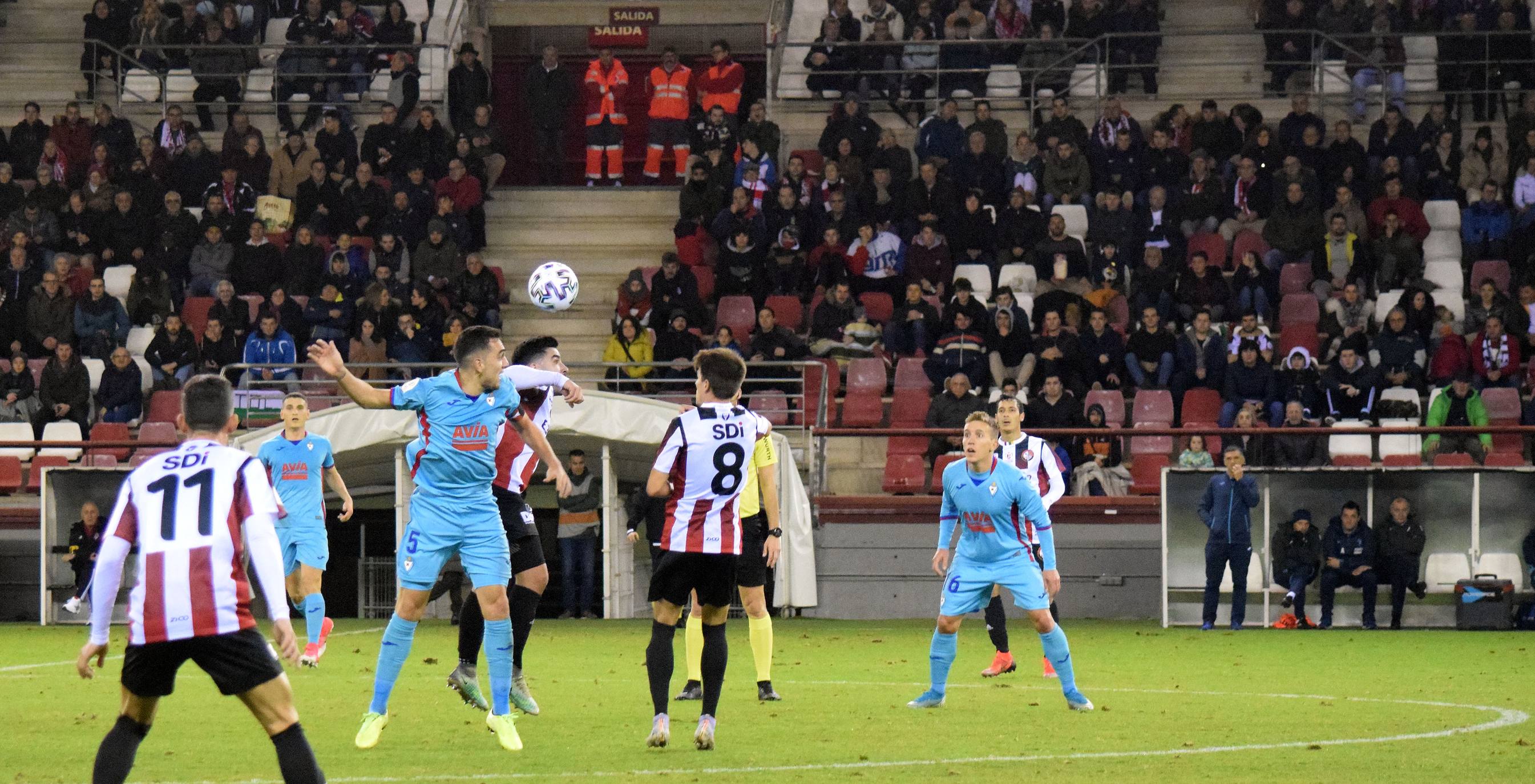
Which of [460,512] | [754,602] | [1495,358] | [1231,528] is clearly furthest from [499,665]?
[1495,358]

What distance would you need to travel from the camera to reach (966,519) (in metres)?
11.2

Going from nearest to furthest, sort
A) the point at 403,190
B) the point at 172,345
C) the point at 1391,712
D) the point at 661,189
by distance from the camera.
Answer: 1. the point at 1391,712
2. the point at 172,345
3. the point at 403,190
4. the point at 661,189

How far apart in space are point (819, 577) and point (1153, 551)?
3674mm

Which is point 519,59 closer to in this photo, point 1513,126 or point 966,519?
point 1513,126

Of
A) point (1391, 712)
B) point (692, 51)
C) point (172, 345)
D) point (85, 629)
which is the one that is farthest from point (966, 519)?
point (692, 51)

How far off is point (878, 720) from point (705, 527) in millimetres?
2206

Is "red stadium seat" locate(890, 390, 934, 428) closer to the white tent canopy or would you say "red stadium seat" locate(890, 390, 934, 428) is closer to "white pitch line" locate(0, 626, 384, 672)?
the white tent canopy

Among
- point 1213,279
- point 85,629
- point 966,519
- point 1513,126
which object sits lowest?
point 85,629

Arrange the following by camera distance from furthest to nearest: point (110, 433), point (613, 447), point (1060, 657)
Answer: point (110, 433), point (613, 447), point (1060, 657)

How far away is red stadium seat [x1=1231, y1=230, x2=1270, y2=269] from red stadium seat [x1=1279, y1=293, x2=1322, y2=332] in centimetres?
76

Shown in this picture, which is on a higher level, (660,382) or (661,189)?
(661,189)

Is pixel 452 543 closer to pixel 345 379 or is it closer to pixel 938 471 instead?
pixel 345 379

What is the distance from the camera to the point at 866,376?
22750 millimetres

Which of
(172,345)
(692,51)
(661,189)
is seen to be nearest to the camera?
(172,345)
